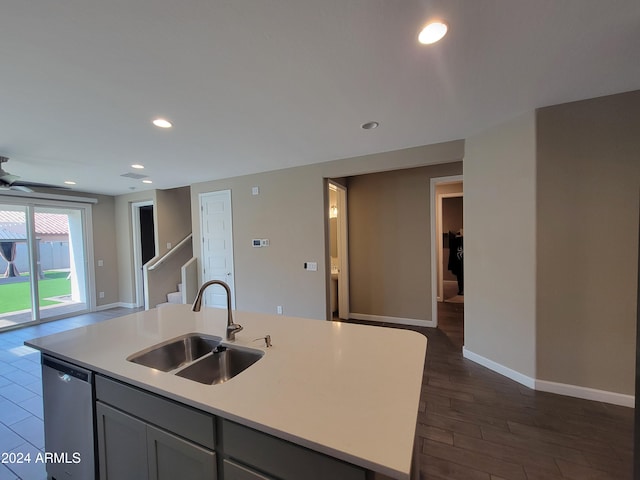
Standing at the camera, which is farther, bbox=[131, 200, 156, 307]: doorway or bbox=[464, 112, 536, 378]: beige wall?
bbox=[131, 200, 156, 307]: doorway

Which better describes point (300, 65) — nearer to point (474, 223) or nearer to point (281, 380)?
point (281, 380)

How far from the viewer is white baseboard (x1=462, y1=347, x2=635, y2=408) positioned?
6.81 ft

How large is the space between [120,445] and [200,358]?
1.59 feet

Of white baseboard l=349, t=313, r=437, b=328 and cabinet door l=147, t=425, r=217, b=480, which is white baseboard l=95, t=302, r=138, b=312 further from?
cabinet door l=147, t=425, r=217, b=480

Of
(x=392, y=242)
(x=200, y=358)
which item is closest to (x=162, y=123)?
(x=200, y=358)

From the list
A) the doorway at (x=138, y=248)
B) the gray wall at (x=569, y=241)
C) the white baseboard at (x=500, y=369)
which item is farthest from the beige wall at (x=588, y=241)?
the doorway at (x=138, y=248)

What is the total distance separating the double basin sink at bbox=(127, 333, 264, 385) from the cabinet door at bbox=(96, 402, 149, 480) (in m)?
0.24

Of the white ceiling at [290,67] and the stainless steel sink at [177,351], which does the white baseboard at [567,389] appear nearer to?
the white ceiling at [290,67]

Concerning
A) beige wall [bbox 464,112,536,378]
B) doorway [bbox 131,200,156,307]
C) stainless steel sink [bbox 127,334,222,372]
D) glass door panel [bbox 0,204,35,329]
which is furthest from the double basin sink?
glass door panel [bbox 0,204,35,329]

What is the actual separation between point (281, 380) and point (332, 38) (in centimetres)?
170

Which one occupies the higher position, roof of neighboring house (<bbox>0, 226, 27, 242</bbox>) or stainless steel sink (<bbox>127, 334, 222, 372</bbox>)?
roof of neighboring house (<bbox>0, 226, 27, 242</bbox>)

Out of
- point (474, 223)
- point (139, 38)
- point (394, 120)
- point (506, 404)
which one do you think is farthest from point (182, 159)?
point (506, 404)

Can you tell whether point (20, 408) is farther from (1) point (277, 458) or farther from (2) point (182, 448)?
(1) point (277, 458)

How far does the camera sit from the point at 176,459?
41.4 inches
